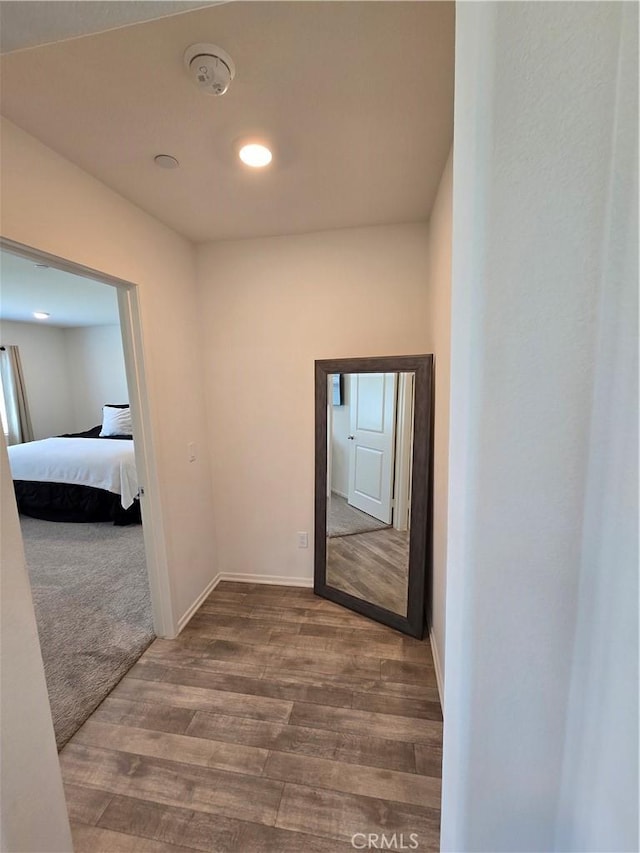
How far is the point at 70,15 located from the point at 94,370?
6.71m

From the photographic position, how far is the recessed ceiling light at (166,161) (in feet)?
4.62

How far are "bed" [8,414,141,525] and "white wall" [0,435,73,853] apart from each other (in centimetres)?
294

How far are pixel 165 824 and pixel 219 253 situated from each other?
9.20 feet

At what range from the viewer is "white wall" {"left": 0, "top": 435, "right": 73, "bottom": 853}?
845 mm

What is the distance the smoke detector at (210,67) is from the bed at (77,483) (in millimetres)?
3450

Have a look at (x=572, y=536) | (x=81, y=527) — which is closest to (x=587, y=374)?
(x=572, y=536)

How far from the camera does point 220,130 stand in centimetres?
127

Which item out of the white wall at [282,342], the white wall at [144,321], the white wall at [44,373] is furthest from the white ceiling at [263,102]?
the white wall at [44,373]

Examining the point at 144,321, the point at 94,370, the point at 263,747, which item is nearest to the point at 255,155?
the point at 144,321

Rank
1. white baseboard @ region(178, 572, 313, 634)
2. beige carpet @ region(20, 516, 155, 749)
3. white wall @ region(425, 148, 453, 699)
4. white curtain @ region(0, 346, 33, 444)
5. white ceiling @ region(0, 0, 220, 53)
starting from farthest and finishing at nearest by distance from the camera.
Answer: white curtain @ region(0, 346, 33, 444) < white baseboard @ region(178, 572, 313, 634) < beige carpet @ region(20, 516, 155, 749) < white wall @ region(425, 148, 453, 699) < white ceiling @ region(0, 0, 220, 53)

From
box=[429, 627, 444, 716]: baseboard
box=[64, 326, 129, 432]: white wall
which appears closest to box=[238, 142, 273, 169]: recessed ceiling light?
box=[429, 627, 444, 716]: baseboard

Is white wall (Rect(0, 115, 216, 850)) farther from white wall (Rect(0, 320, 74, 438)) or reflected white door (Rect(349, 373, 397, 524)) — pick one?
white wall (Rect(0, 320, 74, 438))

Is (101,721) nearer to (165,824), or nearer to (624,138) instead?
(165,824)

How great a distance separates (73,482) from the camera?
3.82 m
